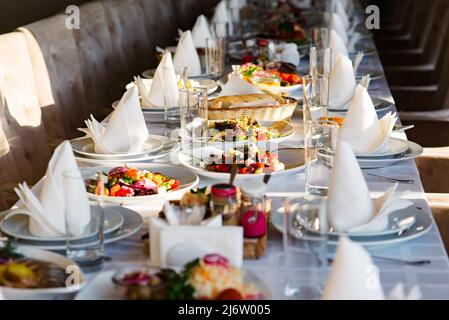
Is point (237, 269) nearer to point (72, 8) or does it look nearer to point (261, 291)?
point (261, 291)

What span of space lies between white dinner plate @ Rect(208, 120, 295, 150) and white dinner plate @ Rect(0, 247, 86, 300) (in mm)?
859

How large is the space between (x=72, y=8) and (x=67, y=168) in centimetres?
197

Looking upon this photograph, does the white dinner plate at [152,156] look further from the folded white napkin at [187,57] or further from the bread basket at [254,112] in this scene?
the folded white napkin at [187,57]

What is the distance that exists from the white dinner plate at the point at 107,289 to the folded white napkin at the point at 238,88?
1511 millimetres

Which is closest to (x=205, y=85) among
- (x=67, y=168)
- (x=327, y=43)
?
(x=327, y=43)

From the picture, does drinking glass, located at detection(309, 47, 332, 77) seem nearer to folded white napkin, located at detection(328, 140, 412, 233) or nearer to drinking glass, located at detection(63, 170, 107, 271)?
folded white napkin, located at detection(328, 140, 412, 233)

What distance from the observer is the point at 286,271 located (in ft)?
4.69

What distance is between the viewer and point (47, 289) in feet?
4.46

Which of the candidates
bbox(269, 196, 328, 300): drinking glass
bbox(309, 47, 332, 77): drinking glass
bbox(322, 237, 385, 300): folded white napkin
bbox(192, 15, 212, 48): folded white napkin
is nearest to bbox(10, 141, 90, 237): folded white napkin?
bbox(269, 196, 328, 300): drinking glass

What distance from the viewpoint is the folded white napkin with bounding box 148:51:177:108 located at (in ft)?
9.06

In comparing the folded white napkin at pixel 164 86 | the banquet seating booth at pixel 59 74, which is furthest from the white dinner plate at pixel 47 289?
the folded white napkin at pixel 164 86

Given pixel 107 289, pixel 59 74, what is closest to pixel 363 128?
pixel 107 289

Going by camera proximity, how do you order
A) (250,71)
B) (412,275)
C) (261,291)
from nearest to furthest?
(261,291), (412,275), (250,71)

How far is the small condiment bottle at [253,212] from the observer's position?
160 centimetres
